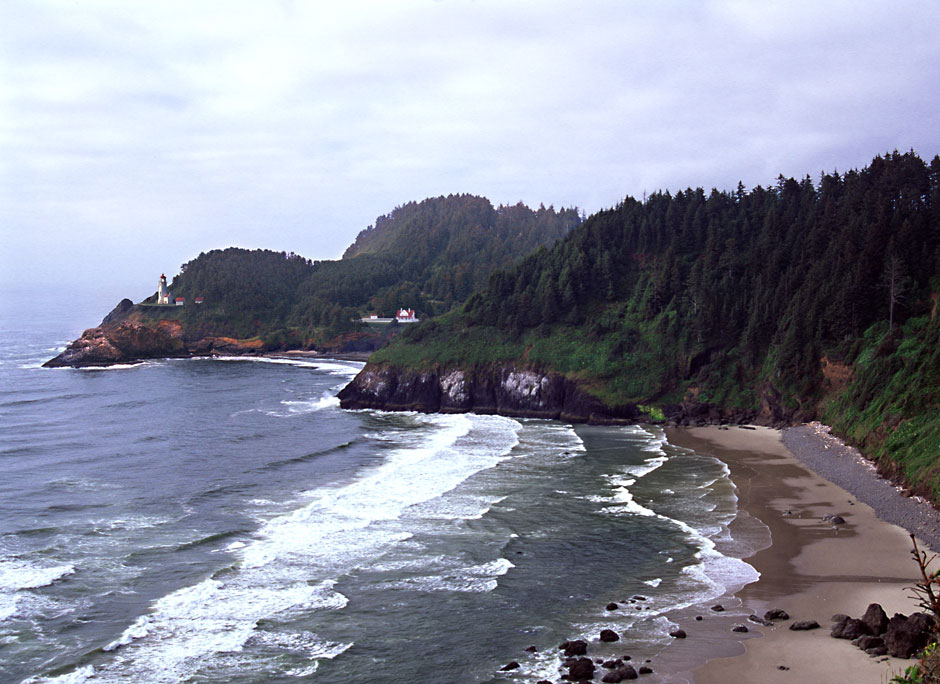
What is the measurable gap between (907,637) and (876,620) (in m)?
1.66

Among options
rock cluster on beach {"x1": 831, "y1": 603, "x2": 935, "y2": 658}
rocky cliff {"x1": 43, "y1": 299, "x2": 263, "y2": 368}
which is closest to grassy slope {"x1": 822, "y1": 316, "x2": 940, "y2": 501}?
rock cluster on beach {"x1": 831, "y1": 603, "x2": 935, "y2": 658}

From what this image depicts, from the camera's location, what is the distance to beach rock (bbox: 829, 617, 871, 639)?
20719mm

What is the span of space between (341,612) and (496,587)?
5.99m

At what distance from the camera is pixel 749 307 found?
72.6 meters

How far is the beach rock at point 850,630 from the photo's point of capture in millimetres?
20719

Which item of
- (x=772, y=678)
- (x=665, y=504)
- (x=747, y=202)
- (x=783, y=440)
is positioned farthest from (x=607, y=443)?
(x=747, y=202)

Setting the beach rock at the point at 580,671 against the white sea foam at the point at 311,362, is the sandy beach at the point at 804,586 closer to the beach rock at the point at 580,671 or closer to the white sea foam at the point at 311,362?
the beach rock at the point at 580,671

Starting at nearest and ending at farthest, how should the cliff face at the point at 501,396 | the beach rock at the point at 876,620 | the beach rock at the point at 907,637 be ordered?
the beach rock at the point at 907,637, the beach rock at the point at 876,620, the cliff face at the point at 501,396

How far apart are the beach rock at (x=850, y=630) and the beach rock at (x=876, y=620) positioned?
15 cm

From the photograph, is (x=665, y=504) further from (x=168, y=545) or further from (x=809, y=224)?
(x=809, y=224)

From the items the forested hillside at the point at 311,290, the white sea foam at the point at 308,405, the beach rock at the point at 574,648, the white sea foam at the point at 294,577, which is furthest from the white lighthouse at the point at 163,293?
the beach rock at the point at 574,648

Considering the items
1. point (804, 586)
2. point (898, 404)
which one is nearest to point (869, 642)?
point (804, 586)

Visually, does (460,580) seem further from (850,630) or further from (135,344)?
(135,344)

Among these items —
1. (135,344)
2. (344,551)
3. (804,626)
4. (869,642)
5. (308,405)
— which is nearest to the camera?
(869,642)
